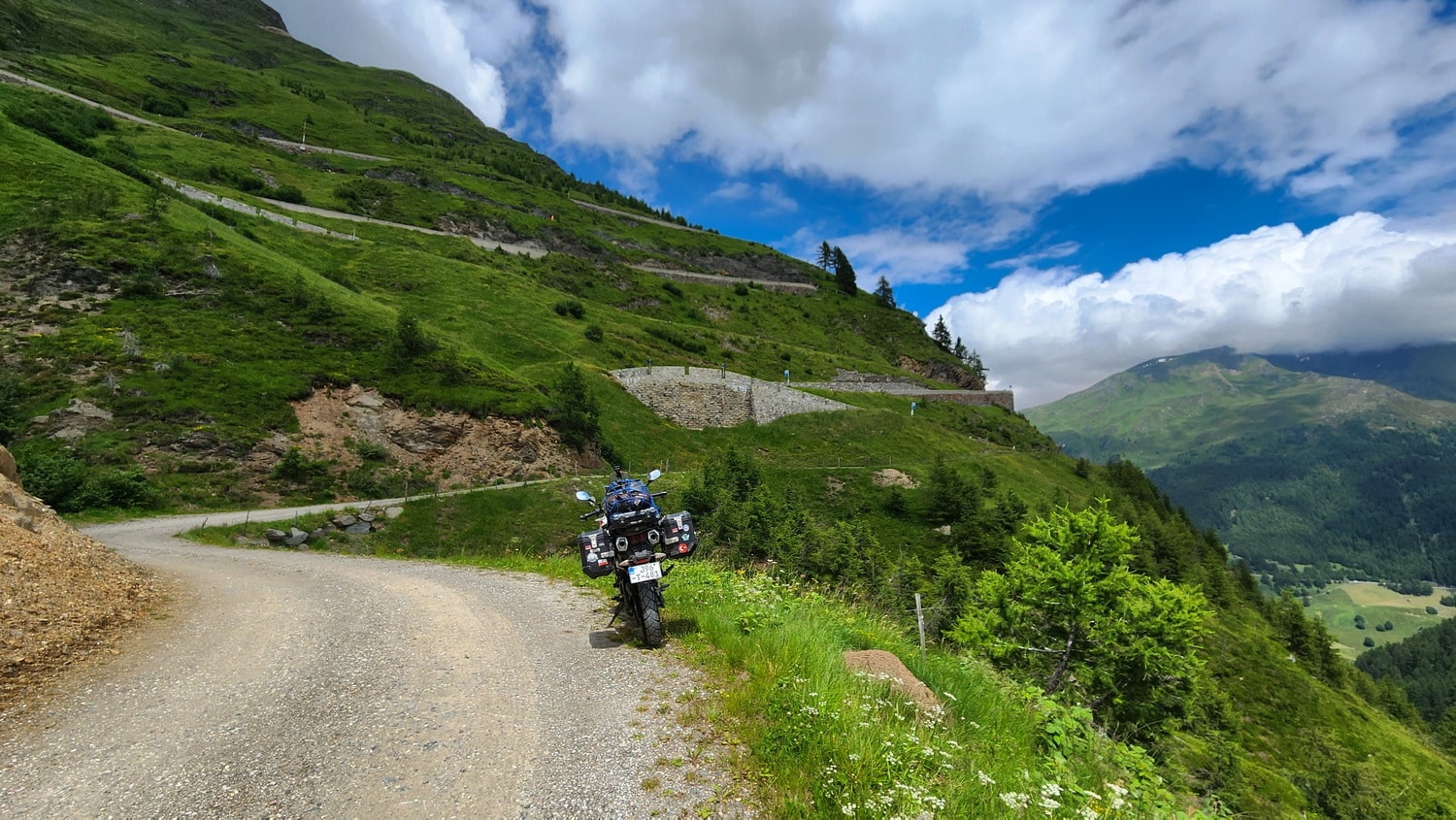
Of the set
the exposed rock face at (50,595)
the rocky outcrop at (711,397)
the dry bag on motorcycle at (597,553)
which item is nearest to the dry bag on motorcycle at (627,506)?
the dry bag on motorcycle at (597,553)

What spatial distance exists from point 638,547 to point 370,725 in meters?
4.42

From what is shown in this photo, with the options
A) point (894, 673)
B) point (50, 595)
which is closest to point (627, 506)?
point (894, 673)

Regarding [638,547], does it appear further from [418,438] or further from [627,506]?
[418,438]

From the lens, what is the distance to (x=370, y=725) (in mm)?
6621

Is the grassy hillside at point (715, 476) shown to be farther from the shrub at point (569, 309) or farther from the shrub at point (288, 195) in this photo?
the shrub at point (288, 195)

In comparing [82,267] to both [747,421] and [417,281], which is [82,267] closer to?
[417,281]

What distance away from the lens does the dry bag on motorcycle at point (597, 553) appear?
9.66 meters

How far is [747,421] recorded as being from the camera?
60438mm

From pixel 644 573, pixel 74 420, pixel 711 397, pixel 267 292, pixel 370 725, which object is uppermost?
pixel 267 292

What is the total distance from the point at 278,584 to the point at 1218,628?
69.7 meters

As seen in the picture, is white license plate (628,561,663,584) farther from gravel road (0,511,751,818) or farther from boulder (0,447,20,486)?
boulder (0,447,20,486)

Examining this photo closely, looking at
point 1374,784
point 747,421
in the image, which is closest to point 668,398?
point 747,421

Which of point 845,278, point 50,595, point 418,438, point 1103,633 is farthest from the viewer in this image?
point 845,278

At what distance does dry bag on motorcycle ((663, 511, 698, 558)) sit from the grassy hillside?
1460mm
